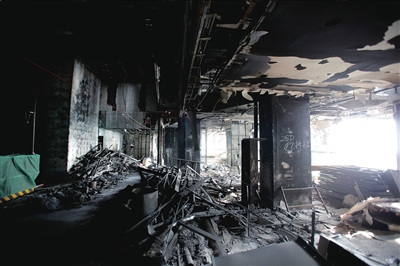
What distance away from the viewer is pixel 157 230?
3.97 metres

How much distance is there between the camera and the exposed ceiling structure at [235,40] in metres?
2.40

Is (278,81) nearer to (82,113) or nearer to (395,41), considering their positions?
(395,41)

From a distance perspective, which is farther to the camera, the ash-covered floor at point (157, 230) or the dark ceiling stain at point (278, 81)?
the dark ceiling stain at point (278, 81)

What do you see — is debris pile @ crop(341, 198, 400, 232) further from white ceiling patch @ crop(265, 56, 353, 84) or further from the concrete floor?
the concrete floor

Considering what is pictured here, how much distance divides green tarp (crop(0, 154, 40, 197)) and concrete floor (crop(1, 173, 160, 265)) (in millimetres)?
1273

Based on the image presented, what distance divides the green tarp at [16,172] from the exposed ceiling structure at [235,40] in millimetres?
4710

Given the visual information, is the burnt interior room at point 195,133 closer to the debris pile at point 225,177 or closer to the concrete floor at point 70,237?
the concrete floor at point 70,237

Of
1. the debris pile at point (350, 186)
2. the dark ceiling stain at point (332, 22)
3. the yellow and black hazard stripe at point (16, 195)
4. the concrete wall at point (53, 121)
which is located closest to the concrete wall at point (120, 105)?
the concrete wall at point (53, 121)

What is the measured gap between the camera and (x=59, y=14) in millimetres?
5227

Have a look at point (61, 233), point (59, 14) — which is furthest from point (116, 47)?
point (61, 233)

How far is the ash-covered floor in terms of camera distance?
336cm

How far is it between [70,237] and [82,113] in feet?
26.5

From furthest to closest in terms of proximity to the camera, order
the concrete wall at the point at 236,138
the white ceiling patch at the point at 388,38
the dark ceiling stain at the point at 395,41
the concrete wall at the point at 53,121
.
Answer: the concrete wall at the point at 236,138 < the concrete wall at the point at 53,121 < the dark ceiling stain at the point at 395,41 < the white ceiling patch at the point at 388,38

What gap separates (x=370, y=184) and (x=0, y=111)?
52.4ft
